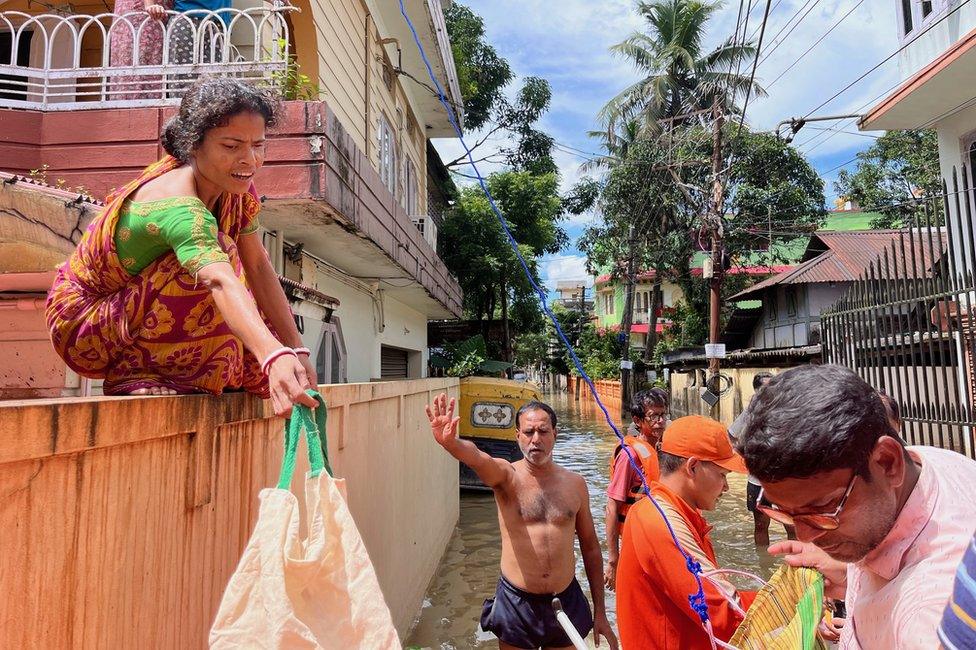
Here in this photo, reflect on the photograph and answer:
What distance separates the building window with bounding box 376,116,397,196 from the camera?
31.0 ft

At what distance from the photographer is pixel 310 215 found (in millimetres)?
5469

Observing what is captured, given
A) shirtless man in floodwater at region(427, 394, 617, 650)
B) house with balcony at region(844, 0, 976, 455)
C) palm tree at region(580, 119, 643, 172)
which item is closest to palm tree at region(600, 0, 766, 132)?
palm tree at region(580, 119, 643, 172)

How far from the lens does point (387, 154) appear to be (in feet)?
32.7

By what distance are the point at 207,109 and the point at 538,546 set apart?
295 cm

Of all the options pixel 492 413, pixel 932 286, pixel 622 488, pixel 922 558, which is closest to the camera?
pixel 922 558

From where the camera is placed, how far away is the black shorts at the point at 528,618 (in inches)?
137

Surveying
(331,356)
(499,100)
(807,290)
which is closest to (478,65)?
(499,100)

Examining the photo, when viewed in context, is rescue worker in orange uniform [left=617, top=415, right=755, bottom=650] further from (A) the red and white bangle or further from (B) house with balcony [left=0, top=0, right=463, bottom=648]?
(A) the red and white bangle

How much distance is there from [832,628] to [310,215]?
4.92 metres

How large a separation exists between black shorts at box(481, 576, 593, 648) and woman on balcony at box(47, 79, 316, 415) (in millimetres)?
2391

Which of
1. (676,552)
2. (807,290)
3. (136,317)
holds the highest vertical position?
(807,290)

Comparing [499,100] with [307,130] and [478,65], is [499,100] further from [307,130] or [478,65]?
[307,130]

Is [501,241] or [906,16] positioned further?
[501,241]

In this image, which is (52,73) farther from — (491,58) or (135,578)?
(491,58)
